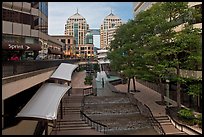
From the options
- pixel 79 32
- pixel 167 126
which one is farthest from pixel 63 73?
pixel 79 32

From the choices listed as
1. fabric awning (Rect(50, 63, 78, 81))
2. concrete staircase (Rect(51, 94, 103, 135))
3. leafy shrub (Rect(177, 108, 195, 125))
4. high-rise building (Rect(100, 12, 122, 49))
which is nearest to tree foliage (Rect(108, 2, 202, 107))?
leafy shrub (Rect(177, 108, 195, 125))

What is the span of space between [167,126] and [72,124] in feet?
21.8

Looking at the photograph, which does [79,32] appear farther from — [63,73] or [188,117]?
[188,117]

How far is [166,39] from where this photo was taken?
18.6m

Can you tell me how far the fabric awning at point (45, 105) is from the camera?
10188mm

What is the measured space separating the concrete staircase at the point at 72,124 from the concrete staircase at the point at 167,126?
4.57 metres

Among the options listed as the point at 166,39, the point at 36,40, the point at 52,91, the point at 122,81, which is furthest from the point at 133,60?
the point at 122,81

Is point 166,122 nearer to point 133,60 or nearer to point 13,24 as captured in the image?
point 133,60

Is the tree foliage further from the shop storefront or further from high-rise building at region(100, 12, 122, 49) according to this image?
high-rise building at region(100, 12, 122, 49)

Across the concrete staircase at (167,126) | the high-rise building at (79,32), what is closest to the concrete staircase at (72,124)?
the concrete staircase at (167,126)

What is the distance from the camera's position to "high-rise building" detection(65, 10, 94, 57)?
11531 cm

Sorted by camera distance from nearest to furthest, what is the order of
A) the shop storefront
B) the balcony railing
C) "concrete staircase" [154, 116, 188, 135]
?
the balcony railing
the shop storefront
"concrete staircase" [154, 116, 188, 135]

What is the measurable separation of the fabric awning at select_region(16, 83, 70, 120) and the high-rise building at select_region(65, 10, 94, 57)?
97840 millimetres

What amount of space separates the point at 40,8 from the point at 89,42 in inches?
3624
